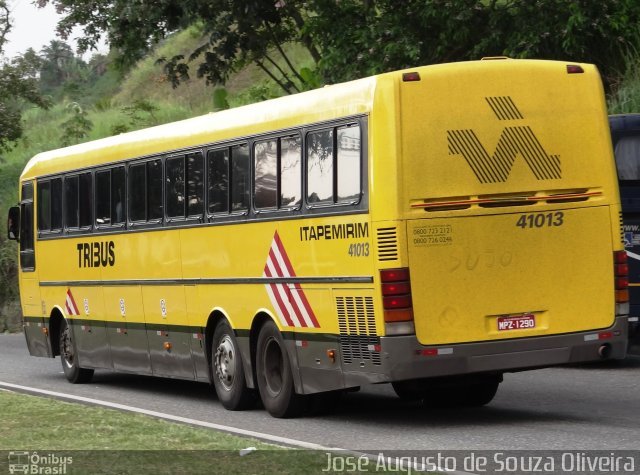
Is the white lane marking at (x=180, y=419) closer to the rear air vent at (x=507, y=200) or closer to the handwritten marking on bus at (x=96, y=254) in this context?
the handwritten marking on bus at (x=96, y=254)

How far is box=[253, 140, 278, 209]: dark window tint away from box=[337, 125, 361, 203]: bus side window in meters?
1.31

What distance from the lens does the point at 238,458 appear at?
34.8 ft

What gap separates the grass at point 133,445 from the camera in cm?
1026

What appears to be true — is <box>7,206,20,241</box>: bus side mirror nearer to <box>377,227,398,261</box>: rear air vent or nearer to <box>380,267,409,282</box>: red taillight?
<box>377,227,398,261</box>: rear air vent

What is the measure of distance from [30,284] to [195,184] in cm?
589

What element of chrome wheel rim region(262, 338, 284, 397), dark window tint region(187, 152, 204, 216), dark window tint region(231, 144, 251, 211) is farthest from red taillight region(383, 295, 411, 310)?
dark window tint region(187, 152, 204, 216)

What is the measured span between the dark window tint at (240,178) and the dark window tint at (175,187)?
1262 mm

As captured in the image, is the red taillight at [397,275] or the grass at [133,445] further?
the red taillight at [397,275]

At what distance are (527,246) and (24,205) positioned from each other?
10.4 m

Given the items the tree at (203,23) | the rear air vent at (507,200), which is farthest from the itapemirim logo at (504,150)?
the tree at (203,23)

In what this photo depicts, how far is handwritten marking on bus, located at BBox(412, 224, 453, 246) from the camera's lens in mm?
12305

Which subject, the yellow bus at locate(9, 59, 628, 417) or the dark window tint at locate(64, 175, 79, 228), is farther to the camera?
the dark window tint at locate(64, 175, 79, 228)

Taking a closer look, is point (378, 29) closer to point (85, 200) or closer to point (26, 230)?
point (26, 230)

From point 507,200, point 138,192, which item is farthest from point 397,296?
point 138,192
